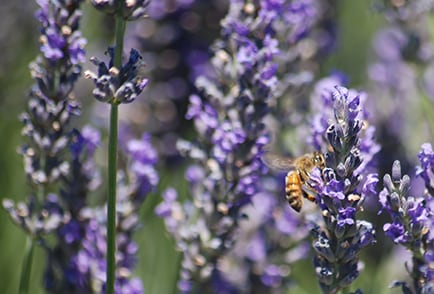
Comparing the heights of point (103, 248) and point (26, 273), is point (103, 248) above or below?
above

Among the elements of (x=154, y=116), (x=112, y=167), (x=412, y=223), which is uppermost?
(x=154, y=116)

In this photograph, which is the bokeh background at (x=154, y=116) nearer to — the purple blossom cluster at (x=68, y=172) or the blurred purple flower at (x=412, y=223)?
the purple blossom cluster at (x=68, y=172)

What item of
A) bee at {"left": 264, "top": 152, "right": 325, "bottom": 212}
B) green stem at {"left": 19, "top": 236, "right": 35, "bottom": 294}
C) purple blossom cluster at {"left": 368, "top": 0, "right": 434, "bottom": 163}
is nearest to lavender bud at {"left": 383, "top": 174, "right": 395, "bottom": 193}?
bee at {"left": 264, "top": 152, "right": 325, "bottom": 212}

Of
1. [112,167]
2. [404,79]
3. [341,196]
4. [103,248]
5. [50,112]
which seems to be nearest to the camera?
[341,196]

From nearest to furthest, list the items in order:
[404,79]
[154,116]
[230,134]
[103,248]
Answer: [230,134], [103,248], [154,116], [404,79]

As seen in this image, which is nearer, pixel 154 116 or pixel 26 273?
pixel 26 273

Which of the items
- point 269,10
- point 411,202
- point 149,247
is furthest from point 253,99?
point 149,247

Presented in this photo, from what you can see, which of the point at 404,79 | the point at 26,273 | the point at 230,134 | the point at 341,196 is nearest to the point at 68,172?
the point at 26,273

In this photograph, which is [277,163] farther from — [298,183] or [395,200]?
[395,200]
